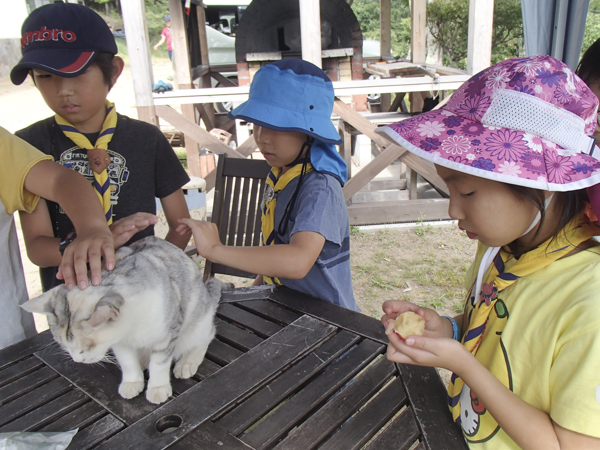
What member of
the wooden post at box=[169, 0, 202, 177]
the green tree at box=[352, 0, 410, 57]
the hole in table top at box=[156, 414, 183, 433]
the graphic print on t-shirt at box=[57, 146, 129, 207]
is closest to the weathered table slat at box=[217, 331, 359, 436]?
the hole in table top at box=[156, 414, 183, 433]

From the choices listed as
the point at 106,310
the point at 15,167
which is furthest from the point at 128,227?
the point at 15,167

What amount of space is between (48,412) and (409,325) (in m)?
0.97

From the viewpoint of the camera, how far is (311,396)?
1.16 metres

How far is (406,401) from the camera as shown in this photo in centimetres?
114

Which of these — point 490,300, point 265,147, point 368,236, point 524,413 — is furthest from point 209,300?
point 368,236

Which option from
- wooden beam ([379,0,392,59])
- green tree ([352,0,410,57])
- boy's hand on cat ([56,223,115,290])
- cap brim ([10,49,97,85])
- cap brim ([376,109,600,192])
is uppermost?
green tree ([352,0,410,57])

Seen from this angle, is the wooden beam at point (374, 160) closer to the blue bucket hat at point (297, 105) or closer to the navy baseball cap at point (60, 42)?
the blue bucket hat at point (297, 105)

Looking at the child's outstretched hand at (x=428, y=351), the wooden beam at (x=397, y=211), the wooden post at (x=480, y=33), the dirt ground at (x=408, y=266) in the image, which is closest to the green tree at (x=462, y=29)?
the wooden post at (x=480, y=33)

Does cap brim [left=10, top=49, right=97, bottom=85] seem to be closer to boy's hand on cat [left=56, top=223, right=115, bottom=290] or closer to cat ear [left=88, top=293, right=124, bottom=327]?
boy's hand on cat [left=56, top=223, right=115, bottom=290]

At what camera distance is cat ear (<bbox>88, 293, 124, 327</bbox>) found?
1.09 metres

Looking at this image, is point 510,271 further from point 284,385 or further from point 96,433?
point 96,433

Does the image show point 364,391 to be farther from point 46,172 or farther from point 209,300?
point 46,172

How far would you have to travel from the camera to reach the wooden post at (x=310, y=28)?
413 cm

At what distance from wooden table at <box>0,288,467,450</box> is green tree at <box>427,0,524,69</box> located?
1283 centimetres
